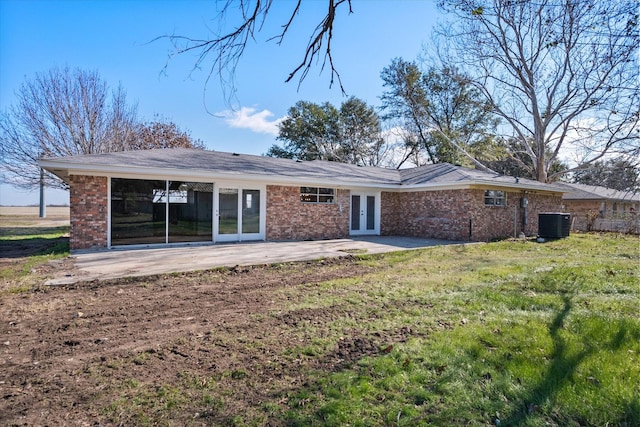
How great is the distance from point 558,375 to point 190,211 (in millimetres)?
10576

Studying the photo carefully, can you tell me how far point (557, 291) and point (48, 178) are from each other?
25465mm

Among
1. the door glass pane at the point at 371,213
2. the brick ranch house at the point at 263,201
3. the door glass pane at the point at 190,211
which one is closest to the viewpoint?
the brick ranch house at the point at 263,201

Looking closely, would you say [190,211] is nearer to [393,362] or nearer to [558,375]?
[393,362]

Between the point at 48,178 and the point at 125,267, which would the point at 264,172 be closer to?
the point at 125,267

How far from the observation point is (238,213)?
12.3 m

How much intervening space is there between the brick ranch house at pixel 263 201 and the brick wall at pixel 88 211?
0.08 ft

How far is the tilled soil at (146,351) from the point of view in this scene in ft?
8.34

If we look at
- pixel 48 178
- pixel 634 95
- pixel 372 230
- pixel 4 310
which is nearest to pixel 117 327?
pixel 4 310

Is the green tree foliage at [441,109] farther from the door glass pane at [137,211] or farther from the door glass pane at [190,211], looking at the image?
the door glass pane at [137,211]

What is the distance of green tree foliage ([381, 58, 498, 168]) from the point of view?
26266 mm

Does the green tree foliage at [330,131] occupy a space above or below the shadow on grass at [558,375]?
above

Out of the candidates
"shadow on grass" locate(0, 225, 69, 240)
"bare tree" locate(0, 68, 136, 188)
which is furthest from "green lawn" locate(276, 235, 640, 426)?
"bare tree" locate(0, 68, 136, 188)

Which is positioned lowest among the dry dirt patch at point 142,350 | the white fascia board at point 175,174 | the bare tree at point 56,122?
the dry dirt patch at point 142,350

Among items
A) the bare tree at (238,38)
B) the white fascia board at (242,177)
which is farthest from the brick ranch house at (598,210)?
the bare tree at (238,38)
